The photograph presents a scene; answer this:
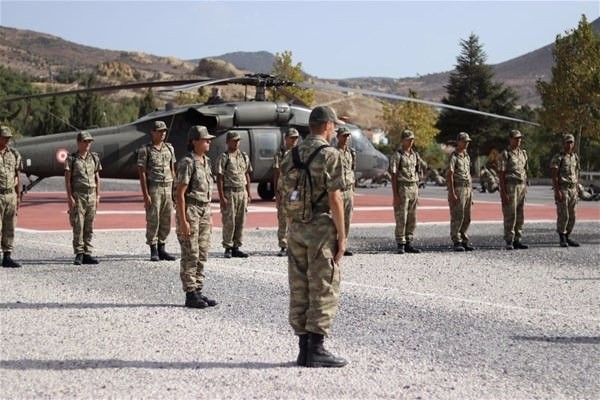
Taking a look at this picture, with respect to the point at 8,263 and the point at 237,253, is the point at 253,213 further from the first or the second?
the point at 8,263

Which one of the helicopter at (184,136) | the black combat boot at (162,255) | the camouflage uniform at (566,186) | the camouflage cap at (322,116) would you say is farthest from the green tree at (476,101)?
the camouflage cap at (322,116)

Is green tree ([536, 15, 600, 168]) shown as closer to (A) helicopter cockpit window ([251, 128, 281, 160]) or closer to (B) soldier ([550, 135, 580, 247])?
(A) helicopter cockpit window ([251, 128, 281, 160])

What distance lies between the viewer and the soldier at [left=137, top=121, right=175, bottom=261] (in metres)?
10.7

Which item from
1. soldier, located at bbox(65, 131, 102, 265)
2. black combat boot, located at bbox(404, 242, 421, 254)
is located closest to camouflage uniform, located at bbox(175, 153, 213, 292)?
soldier, located at bbox(65, 131, 102, 265)

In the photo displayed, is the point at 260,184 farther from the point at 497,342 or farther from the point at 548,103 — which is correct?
the point at 548,103

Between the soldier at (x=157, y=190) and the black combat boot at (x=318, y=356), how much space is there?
5641 millimetres

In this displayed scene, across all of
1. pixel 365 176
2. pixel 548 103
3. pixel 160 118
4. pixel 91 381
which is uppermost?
pixel 548 103

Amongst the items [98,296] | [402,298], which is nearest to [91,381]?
[98,296]

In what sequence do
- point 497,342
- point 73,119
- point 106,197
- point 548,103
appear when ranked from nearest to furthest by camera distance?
point 497,342 → point 106,197 → point 548,103 → point 73,119

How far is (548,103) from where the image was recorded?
45.8 metres

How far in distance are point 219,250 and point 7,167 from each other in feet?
11.3

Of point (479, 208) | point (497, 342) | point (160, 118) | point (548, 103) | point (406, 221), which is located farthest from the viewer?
point (548, 103)

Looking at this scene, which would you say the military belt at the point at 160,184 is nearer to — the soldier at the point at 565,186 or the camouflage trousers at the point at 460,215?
the camouflage trousers at the point at 460,215

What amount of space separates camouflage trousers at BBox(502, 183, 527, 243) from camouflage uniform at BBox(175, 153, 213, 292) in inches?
247
